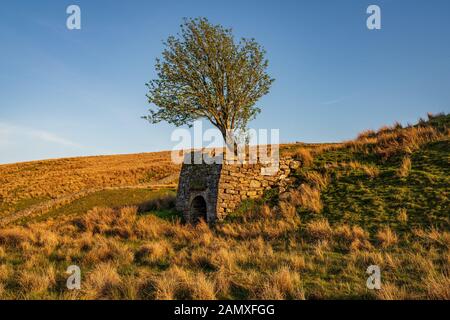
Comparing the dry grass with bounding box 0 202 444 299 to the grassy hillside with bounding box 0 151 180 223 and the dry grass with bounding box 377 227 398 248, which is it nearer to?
the dry grass with bounding box 377 227 398 248

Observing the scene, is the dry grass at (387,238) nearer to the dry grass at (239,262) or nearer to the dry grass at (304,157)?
the dry grass at (239,262)

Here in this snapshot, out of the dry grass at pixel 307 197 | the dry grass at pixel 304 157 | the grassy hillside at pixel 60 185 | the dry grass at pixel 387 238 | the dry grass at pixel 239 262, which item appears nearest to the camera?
the dry grass at pixel 239 262

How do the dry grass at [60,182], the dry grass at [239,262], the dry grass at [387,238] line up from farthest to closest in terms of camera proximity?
the dry grass at [60,182], the dry grass at [387,238], the dry grass at [239,262]

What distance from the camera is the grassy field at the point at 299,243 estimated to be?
714 cm

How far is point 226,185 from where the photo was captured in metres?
16.7

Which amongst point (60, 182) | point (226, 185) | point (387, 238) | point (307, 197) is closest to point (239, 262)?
point (387, 238)

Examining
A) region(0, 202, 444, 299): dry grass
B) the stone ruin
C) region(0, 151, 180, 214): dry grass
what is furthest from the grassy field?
region(0, 151, 180, 214): dry grass

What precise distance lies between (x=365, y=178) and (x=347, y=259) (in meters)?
7.92

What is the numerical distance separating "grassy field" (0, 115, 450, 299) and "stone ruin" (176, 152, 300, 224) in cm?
72

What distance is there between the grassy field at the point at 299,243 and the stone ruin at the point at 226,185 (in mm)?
715

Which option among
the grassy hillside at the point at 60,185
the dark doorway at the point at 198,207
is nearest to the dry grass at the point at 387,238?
the dark doorway at the point at 198,207

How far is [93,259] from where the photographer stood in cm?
1088
